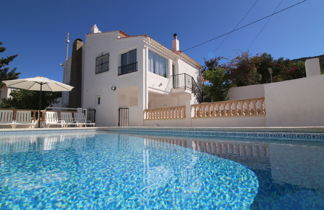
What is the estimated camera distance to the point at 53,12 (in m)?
12.2

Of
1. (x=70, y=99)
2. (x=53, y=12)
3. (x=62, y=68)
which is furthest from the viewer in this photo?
(x=62, y=68)

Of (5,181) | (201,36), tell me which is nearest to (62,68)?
(201,36)

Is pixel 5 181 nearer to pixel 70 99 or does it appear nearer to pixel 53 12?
pixel 53 12

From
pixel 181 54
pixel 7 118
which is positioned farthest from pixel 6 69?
pixel 181 54

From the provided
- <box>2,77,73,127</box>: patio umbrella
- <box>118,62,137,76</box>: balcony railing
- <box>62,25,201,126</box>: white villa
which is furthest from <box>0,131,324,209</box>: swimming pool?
<box>118,62,137,76</box>: balcony railing

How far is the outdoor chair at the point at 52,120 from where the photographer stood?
10352mm

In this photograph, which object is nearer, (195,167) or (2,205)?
(2,205)

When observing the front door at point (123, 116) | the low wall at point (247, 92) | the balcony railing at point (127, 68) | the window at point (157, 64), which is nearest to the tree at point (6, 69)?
the balcony railing at point (127, 68)

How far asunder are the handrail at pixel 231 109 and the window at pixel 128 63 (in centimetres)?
600

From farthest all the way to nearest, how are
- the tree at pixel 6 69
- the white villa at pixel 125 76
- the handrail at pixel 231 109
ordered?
the tree at pixel 6 69, the white villa at pixel 125 76, the handrail at pixel 231 109

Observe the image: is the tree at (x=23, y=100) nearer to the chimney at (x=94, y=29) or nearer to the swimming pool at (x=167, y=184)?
the chimney at (x=94, y=29)

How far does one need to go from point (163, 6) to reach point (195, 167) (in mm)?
14152

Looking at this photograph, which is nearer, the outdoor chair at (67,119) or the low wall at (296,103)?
the low wall at (296,103)

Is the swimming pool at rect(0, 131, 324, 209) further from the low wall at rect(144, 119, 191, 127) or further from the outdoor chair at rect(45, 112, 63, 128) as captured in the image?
the outdoor chair at rect(45, 112, 63, 128)
